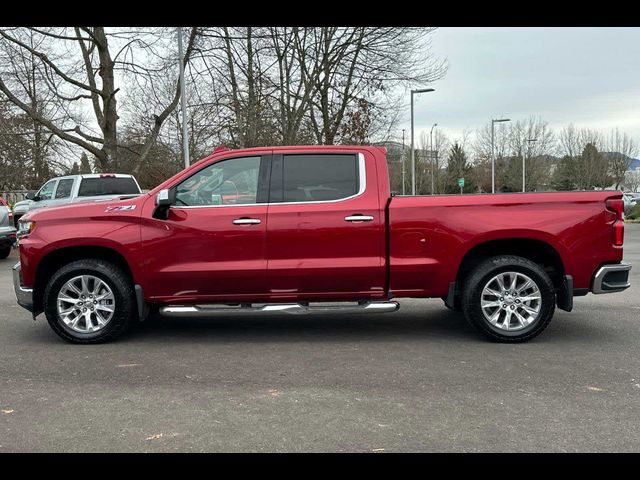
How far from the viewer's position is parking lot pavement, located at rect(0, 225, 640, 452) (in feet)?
11.5

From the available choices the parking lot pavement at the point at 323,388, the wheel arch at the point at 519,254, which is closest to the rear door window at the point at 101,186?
the parking lot pavement at the point at 323,388

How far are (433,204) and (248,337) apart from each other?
2413 mm

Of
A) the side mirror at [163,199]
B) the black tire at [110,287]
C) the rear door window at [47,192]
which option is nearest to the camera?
the side mirror at [163,199]

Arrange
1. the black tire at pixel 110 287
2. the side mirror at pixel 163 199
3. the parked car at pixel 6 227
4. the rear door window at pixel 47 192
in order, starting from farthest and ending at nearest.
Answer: the rear door window at pixel 47 192 → the parked car at pixel 6 227 → the black tire at pixel 110 287 → the side mirror at pixel 163 199

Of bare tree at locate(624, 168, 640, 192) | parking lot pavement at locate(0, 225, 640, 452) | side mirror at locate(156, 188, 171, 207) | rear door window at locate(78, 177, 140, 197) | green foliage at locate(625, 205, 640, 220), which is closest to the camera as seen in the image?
parking lot pavement at locate(0, 225, 640, 452)

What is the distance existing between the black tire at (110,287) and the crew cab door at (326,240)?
1.49 metres

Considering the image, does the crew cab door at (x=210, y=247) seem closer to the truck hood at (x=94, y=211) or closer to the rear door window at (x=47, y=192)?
the truck hood at (x=94, y=211)

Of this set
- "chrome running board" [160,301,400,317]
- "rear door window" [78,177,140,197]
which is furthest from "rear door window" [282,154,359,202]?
"rear door window" [78,177,140,197]

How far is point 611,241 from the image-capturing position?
18.2 feet

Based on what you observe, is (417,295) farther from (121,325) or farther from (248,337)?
(121,325)

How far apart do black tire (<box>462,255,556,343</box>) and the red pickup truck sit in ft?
0.04

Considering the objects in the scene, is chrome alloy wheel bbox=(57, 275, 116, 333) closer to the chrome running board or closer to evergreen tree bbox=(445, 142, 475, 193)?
the chrome running board

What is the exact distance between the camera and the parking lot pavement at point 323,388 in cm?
349

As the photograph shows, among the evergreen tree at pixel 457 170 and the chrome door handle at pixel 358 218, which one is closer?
the chrome door handle at pixel 358 218
